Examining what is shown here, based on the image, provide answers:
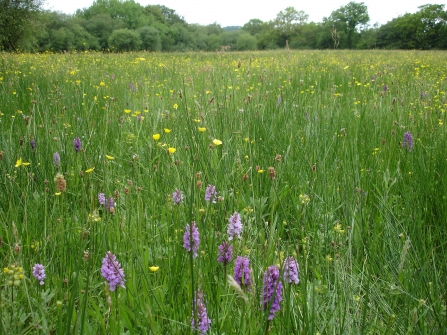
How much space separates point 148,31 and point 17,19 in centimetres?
1790

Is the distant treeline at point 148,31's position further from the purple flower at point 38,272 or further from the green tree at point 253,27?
the green tree at point 253,27

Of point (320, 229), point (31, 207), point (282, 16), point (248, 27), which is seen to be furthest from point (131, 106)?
point (248, 27)

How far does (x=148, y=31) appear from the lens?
35.6 m

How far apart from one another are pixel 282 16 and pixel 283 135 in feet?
249

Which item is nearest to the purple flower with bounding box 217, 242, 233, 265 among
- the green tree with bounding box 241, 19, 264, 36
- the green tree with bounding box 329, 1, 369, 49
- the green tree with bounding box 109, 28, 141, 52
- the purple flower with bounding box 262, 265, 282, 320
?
the purple flower with bounding box 262, 265, 282, 320

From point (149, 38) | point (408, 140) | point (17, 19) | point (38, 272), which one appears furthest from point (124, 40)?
point (38, 272)

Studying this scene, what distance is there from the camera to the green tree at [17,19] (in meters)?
18.2

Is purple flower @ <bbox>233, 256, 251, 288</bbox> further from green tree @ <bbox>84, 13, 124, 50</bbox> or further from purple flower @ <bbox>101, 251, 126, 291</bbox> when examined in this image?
green tree @ <bbox>84, 13, 124, 50</bbox>

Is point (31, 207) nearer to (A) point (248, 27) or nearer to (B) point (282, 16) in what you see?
(B) point (282, 16)

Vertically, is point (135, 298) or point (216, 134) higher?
point (216, 134)

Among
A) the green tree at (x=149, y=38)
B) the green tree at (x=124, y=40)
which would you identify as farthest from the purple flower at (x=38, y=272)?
the green tree at (x=149, y=38)

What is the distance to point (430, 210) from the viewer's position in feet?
5.31

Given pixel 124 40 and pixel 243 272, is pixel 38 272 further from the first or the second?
pixel 124 40

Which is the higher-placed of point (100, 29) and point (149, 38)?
point (100, 29)
